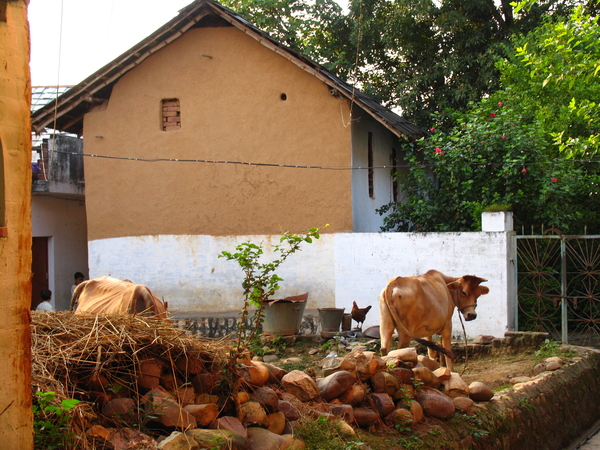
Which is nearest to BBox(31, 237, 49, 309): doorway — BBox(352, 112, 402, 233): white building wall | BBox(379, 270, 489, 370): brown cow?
BBox(352, 112, 402, 233): white building wall

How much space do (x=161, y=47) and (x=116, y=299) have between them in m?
9.08

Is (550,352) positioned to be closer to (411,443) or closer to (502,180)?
(502,180)

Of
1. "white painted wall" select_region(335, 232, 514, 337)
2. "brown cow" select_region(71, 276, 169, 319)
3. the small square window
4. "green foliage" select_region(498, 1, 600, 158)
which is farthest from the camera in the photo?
the small square window

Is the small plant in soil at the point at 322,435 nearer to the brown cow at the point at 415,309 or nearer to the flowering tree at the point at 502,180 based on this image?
the brown cow at the point at 415,309

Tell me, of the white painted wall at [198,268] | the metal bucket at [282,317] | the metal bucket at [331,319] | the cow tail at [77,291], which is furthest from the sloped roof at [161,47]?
the cow tail at [77,291]

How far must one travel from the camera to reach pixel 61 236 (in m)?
18.0

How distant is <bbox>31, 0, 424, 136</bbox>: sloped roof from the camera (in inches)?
539

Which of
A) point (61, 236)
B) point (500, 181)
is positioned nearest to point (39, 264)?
point (61, 236)

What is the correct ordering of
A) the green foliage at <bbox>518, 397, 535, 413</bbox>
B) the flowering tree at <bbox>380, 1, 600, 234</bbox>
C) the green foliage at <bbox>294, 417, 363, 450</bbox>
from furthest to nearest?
1. the flowering tree at <bbox>380, 1, 600, 234</bbox>
2. the green foliage at <bbox>518, 397, 535, 413</bbox>
3. the green foliage at <bbox>294, 417, 363, 450</bbox>

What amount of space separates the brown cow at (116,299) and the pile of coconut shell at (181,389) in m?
0.96

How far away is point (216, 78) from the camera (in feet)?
48.7

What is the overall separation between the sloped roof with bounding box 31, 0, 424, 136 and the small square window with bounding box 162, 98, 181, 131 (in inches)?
45.0

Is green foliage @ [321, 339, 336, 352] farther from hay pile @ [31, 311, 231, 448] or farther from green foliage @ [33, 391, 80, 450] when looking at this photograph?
green foliage @ [33, 391, 80, 450]

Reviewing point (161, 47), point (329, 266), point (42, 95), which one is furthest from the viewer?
point (42, 95)
